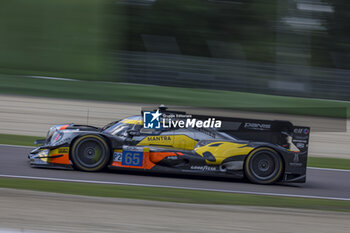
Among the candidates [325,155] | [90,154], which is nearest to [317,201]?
[90,154]

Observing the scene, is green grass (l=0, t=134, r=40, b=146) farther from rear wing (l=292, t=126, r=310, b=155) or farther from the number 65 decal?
rear wing (l=292, t=126, r=310, b=155)

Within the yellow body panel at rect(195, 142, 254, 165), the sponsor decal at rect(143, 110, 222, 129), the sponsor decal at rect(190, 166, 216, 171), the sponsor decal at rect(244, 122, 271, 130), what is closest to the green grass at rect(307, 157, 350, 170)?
the sponsor decal at rect(244, 122, 271, 130)

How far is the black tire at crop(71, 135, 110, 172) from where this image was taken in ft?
27.6

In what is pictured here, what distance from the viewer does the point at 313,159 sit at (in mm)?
12523

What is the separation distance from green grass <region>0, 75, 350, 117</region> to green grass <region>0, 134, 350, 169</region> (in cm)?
200

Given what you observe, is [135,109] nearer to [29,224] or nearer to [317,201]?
[317,201]

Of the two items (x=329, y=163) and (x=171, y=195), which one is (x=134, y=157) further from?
(x=329, y=163)

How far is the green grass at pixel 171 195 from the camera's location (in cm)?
696

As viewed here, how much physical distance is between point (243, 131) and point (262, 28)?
29.6ft

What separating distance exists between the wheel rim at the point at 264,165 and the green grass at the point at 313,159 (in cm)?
317

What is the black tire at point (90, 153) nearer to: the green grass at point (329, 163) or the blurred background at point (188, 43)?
Result: the green grass at point (329, 163)

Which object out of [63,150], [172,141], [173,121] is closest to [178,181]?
[172,141]

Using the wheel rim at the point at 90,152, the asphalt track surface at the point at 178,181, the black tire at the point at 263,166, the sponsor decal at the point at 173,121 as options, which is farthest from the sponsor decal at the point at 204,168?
the wheel rim at the point at 90,152

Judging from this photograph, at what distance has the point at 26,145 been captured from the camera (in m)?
11.4
